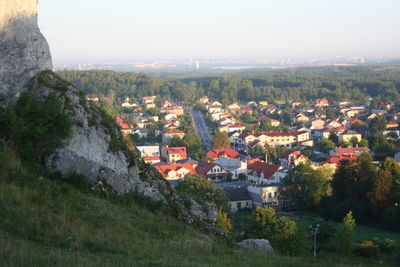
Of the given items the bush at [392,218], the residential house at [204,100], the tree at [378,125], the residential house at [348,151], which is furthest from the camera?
the residential house at [204,100]

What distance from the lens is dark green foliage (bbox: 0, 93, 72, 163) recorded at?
848cm

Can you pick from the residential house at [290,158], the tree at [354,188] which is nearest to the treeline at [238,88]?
the residential house at [290,158]

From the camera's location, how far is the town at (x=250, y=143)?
Answer: 3491 centimetres

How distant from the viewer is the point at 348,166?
28062 mm

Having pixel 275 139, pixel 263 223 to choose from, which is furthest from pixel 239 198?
pixel 275 139

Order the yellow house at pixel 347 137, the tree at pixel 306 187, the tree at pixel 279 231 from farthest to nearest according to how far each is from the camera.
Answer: the yellow house at pixel 347 137
the tree at pixel 306 187
the tree at pixel 279 231

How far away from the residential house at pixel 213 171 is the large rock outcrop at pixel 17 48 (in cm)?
2741

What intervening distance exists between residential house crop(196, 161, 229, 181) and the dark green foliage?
28.2 meters

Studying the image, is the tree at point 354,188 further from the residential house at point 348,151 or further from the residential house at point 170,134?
the residential house at point 170,134

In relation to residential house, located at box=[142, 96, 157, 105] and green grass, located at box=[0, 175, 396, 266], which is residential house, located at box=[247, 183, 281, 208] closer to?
green grass, located at box=[0, 175, 396, 266]

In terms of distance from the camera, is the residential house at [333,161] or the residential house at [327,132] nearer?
the residential house at [333,161]

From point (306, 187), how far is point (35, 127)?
21705 mm

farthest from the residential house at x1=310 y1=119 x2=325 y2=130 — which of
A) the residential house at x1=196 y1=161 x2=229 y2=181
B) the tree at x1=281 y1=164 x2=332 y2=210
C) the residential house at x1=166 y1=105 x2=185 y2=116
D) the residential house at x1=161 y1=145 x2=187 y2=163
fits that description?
the tree at x1=281 y1=164 x2=332 y2=210

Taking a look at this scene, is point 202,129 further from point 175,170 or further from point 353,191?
point 353,191
